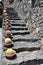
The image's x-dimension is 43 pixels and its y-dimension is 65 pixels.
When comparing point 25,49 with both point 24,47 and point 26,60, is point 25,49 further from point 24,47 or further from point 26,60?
point 26,60

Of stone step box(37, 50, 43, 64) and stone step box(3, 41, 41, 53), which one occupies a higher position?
stone step box(37, 50, 43, 64)

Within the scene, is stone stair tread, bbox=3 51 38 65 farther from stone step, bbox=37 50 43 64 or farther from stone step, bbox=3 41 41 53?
stone step, bbox=3 41 41 53

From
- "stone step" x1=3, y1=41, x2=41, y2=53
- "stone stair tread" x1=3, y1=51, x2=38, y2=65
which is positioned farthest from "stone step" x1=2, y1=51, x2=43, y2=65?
"stone step" x1=3, y1=41, x2=41, y2=53

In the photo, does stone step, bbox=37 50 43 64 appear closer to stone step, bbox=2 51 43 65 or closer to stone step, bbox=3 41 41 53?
stone step, bbox=2 51 43 65

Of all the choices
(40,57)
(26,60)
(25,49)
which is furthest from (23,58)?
(25,49)

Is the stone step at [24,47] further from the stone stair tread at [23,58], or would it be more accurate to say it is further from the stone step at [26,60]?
the stone step at [26,60]

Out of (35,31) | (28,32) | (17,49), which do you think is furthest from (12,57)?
A: (28,32)

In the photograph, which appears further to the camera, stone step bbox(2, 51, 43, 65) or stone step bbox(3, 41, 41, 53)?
stone step bbox(3, 41, 41, 53)

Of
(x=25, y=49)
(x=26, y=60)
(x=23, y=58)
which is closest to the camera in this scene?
(x=26, y=60)

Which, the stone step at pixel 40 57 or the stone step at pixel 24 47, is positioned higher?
the stone step at pixel 40 57

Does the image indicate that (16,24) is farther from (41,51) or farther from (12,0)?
(12,0)

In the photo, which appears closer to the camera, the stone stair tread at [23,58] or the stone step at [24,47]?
the stone stair tread at [23,58]

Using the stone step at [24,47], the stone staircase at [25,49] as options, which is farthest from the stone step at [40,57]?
the stone step at [24,47]

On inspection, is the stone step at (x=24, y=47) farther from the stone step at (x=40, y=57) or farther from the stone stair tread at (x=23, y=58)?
the stone step at (x=40, y=57)
